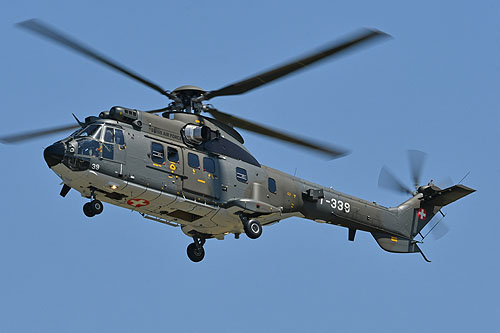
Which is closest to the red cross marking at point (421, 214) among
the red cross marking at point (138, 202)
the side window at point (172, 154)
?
the side window at point (172, 154)

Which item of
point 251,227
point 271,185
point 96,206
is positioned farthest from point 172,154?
point 271,185

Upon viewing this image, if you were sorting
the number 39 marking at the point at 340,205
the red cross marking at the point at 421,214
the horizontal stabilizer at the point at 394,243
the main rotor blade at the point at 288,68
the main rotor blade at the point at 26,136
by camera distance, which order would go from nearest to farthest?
1. the main rotor blade at the point at 288,68
2. the main rotor blade at the point at 26,136
3. the number 39 marking at the point at 340,205
4. the horizontal stabilizer at the point at 394,243
5. the red cross marking at the point at 421,214

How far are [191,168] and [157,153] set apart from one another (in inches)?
47.2

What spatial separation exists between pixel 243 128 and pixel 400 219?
8.21 metres

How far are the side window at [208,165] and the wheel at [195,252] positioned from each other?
3.39 meters

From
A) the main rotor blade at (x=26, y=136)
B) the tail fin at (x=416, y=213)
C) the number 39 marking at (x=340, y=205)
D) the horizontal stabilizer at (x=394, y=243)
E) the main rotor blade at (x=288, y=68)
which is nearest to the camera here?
the main rotor blade at (x=288, y=68)

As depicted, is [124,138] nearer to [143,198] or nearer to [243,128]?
[143,198]

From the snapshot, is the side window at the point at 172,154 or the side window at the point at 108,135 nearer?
the side window at the point at 108,135

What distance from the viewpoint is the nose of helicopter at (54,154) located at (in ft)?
77.2

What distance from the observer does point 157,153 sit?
82.8ft

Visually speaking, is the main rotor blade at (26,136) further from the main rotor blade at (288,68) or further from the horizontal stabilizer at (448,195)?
the horizontal stabilizer at (448,195)

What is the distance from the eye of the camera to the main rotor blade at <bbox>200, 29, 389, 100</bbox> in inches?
859

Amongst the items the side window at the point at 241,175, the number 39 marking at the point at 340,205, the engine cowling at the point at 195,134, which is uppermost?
the engine cowling at the point at 195,134

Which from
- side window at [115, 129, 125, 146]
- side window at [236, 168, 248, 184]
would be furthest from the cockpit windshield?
side window at [236, 168, 248, 184]
